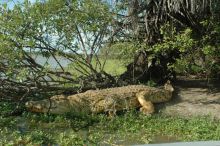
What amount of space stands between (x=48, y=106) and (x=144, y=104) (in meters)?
2.11

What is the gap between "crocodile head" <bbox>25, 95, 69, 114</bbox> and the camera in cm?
876

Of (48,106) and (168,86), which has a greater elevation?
(168,86)

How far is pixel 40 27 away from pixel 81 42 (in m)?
1.16

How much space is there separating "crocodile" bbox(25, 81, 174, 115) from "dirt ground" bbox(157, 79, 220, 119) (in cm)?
32

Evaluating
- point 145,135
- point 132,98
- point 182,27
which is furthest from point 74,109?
point 182,27

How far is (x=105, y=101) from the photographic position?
9.15 meters

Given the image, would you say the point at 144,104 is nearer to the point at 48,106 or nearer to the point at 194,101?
the point at 194,101

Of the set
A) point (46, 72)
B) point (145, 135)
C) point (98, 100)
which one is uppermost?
point (46, 72)

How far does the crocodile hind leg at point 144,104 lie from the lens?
9.26 metres

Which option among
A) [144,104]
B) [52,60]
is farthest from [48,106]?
[144,104]

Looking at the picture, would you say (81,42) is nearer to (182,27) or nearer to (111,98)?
(111,98)

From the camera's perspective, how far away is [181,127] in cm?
792

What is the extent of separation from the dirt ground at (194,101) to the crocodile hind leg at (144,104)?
0.27 meters

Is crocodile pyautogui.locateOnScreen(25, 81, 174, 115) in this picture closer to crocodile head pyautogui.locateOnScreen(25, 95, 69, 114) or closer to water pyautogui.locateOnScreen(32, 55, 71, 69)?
crocodile head pyautogui.locateOnScreen(25, 95, 69, 114)
